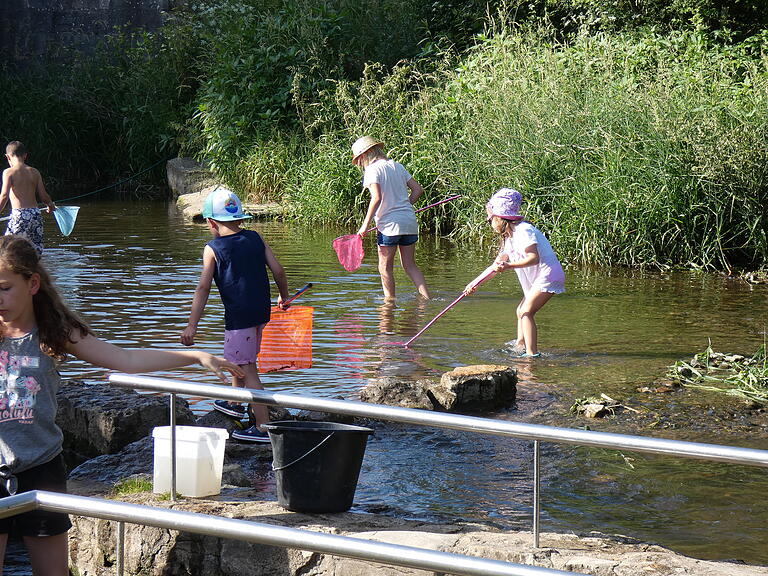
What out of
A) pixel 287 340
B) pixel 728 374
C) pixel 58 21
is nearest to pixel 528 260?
pixel 728 374

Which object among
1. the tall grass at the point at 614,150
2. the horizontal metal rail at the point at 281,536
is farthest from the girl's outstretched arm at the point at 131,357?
the tall grass at the point at 614,150

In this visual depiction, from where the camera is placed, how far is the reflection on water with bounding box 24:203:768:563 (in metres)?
5.09

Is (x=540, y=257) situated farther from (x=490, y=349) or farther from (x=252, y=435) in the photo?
(x=252, y=435)

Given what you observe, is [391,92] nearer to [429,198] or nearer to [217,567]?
[429,198]

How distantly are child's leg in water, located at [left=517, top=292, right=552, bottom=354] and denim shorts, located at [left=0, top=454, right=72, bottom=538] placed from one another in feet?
16.4

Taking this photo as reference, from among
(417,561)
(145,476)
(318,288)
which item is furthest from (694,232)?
(417,561)

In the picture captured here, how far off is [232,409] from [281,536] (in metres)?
3.47

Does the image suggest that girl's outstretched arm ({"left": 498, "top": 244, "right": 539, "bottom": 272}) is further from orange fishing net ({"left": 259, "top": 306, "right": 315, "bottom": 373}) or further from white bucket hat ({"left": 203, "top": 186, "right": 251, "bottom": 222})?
white bucket hat ({"left": 203, "top": 186, "right": 251, "bottom": 222})

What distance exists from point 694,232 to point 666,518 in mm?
7317

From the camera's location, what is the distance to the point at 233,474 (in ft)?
16.7

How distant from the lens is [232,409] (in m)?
6.03

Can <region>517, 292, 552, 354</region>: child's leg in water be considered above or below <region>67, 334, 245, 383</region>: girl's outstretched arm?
below

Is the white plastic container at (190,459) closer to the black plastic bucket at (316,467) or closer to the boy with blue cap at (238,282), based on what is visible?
the black plastic bucket at (316,467)

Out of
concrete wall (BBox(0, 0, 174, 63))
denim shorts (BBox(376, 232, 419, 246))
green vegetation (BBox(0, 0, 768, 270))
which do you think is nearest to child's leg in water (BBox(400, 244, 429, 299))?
denim shorts (BBox(376, 232, 419, 246))
